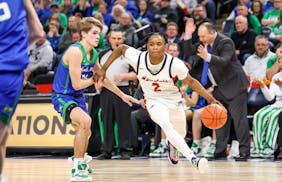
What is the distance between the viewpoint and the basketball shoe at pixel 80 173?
7.93 m

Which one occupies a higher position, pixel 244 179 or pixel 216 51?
pixel 216 51

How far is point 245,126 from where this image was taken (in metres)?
12.7

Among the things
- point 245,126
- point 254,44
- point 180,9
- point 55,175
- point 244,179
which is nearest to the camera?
point 244,179

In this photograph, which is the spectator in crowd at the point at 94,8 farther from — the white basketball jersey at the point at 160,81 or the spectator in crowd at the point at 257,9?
the white basketball jersey at the point at 160,81

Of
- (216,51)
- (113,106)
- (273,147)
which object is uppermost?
(216,51)

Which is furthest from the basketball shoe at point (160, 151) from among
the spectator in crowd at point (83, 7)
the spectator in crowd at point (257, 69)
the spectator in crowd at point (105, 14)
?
the spectator in crowd at point (83, 7)

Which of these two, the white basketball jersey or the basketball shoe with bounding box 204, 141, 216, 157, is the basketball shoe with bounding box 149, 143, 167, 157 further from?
the white basketball jersey

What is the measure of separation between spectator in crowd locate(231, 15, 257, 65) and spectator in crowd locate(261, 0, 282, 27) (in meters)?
0.85

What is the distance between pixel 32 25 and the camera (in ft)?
17.4

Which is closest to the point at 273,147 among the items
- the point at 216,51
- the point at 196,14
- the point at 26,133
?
the point at 216,51

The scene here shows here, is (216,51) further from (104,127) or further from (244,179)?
(244,179)

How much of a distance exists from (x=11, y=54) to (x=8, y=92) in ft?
0.92

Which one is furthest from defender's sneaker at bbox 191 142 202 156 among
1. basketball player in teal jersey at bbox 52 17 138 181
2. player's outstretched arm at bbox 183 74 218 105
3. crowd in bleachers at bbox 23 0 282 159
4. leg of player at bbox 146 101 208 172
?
basketball player in teal jersey at bbox 52 17 138 181

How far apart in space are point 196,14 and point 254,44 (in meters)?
1.59
